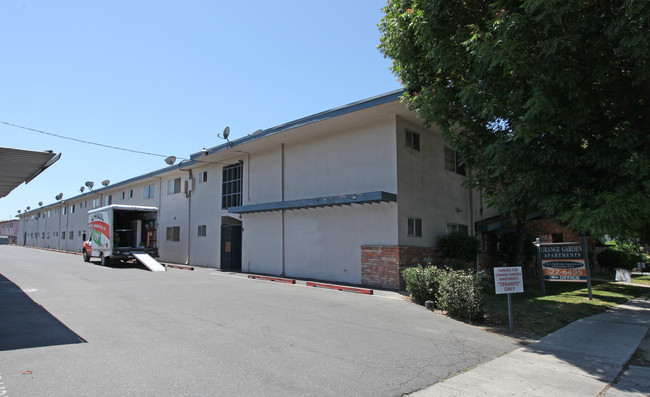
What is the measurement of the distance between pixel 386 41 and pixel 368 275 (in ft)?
26.8

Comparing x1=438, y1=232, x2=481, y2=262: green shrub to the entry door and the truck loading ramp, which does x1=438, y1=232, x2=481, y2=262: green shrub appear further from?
the truck loading ramp

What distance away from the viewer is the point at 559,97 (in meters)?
6.95

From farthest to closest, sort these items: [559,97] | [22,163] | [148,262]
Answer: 1. [148,262]
2. [22,163]
3. [559,97]

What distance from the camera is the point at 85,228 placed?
4188 cm

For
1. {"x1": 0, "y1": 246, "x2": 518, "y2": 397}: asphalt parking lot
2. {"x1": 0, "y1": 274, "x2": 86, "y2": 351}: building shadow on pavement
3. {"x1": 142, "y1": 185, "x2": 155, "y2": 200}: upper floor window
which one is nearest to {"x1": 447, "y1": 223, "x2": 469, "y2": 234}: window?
{"x1": 0, "y1": 246, "x2": 518, "y2": 397}: asphalt parking lot

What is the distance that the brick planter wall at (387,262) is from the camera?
13.7 meters

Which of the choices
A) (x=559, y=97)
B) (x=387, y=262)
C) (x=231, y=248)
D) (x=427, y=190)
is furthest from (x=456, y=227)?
(x=231, y=248)

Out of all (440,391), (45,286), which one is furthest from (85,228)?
(440,391)

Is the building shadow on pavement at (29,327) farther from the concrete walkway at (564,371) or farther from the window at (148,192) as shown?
the window at (148,192)

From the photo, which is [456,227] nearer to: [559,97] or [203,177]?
[559,97]

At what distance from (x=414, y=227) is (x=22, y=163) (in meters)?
12.3

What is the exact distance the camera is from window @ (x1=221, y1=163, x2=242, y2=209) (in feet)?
70.5

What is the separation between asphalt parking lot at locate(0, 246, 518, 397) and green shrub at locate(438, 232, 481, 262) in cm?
546

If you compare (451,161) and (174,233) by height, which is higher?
(451,161)
